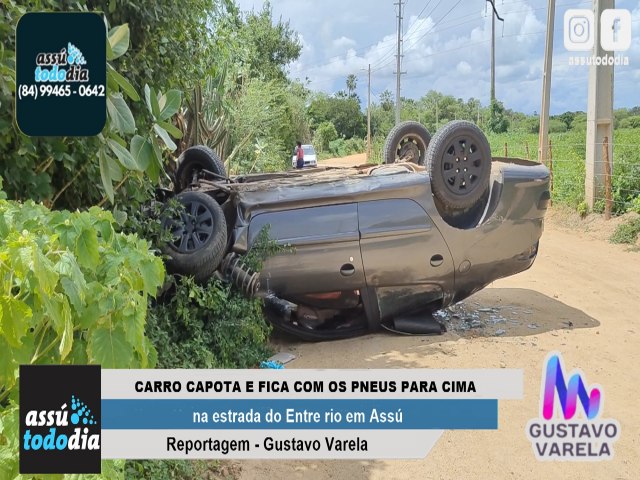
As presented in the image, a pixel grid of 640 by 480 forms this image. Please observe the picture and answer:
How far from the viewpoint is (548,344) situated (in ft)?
19.0

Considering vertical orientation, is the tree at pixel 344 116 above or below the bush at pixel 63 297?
above

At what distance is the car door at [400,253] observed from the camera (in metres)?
5.63

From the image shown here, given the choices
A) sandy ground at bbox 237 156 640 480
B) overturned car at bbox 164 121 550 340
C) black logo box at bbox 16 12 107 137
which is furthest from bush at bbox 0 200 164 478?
overturned car at bbox 164 121 550 340

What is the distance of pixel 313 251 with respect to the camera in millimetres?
5535

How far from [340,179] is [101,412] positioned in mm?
4502

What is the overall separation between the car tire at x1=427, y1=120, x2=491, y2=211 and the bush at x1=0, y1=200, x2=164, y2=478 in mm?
4491

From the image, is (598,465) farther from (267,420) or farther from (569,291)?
(569,291)

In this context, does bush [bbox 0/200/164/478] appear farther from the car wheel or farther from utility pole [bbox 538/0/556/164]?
utility pole [bbox 538/0/556/164]

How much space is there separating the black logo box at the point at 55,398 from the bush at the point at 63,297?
22 millimetres

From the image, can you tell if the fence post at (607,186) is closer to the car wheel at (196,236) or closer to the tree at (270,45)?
the car wheel at (196,236)

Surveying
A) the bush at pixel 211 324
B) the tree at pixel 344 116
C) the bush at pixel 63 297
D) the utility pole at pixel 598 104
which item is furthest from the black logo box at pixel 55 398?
the tree at pixel 344 116

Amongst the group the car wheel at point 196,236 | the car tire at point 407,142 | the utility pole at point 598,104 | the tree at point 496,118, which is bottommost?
the car wheel at point 196,236

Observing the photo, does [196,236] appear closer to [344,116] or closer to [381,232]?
[381,232]

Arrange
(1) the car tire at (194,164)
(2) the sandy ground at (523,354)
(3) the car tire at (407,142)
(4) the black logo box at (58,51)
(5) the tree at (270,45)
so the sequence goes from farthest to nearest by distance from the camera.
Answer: (5) the tree at (270,45) → (3) the car tire at (407,142) → (1) the car tire at (194,164) → (2) the sandy ground at (523,354) → (4) the black logo box at (58,51)
